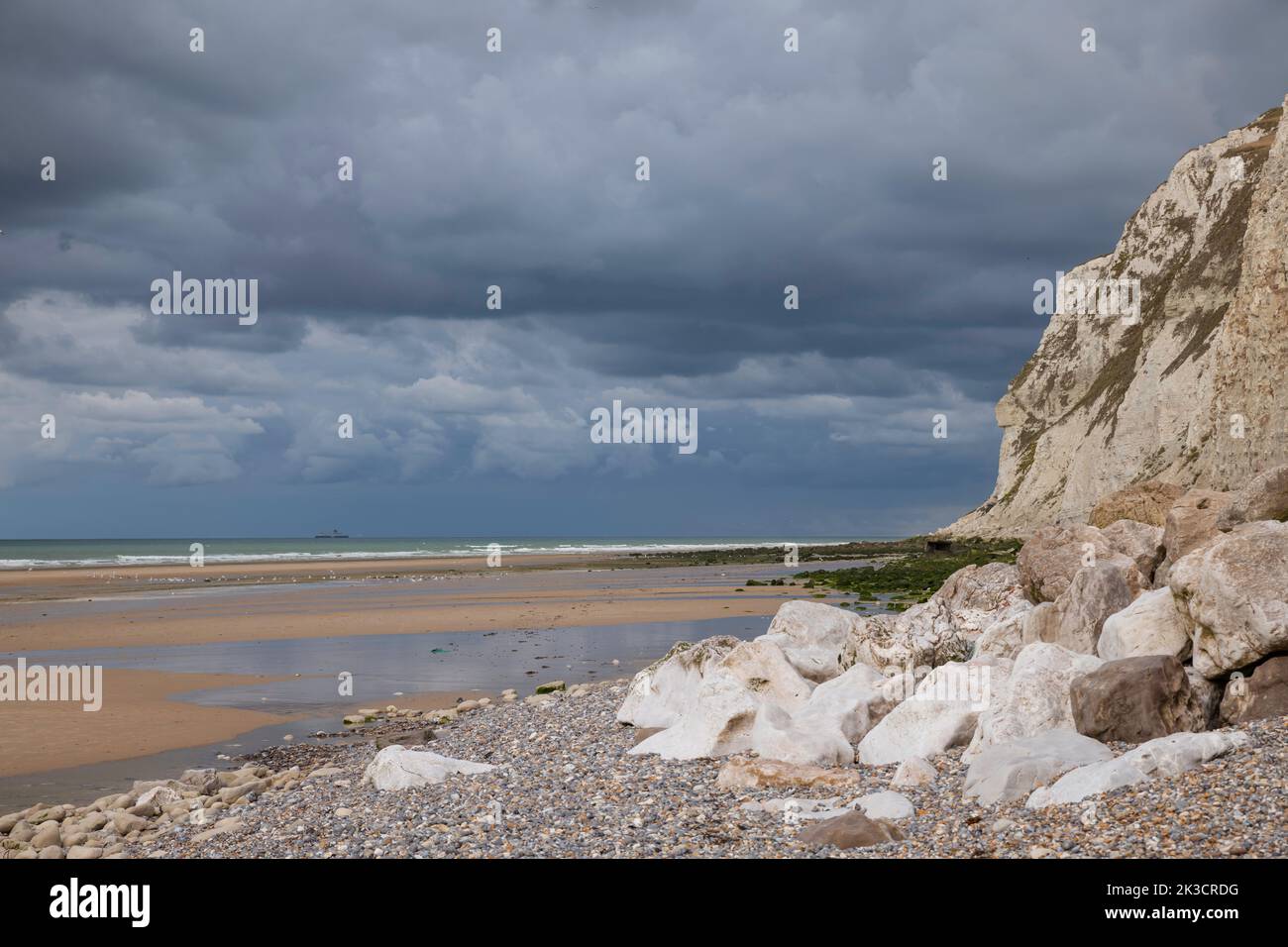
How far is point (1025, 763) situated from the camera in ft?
30.2

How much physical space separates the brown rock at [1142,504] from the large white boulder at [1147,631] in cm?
960

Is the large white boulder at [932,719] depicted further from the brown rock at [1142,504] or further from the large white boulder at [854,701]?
the brown rock at [1142,504]

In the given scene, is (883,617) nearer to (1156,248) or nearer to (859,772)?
(859,772)

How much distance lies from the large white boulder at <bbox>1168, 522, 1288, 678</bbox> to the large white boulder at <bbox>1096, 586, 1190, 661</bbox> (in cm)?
49

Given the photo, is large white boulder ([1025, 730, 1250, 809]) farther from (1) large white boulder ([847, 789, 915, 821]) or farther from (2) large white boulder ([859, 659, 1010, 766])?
(2) large white boulder ([859, 659, 1010, 766])

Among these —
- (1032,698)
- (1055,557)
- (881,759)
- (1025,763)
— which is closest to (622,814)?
(881,759)

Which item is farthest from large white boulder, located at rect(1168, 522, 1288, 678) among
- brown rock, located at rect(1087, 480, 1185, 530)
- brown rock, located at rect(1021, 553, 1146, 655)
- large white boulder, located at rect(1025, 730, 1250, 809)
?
brown rock, located at rect(1087, 480, 1185, 530)

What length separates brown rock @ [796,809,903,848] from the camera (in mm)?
8281

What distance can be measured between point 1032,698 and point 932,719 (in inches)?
43.5

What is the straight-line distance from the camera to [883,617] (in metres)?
15.9

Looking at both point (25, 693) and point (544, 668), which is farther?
point (544, 668)

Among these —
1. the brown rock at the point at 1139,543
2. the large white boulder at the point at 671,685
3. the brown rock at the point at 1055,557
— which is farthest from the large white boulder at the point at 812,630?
the brown rock at the point at 1139,543
